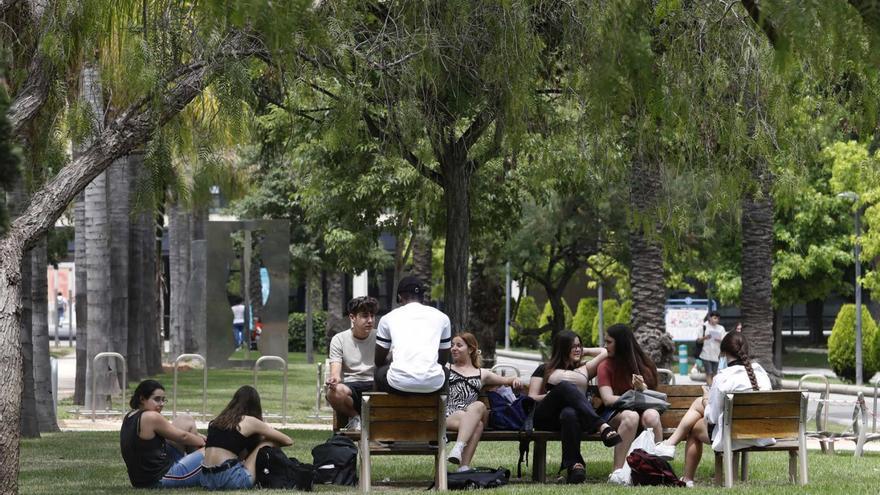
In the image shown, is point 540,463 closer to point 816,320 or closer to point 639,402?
point 639,402

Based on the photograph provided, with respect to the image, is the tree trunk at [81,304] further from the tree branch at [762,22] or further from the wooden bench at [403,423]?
the tree branch at [762,22]

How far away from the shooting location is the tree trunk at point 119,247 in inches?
975

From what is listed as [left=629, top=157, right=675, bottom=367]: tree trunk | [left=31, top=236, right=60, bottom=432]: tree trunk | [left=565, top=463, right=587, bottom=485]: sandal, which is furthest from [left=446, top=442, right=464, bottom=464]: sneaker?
[left=629, top=157, right=675, bottom=367]: tree trunk

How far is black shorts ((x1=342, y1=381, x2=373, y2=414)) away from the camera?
11500 millimetres

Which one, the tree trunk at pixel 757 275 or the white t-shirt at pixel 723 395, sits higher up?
the tree trunk at pixel 757 275

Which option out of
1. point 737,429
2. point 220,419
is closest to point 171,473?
point 220,419

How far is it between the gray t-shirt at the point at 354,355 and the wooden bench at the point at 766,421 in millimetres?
2866

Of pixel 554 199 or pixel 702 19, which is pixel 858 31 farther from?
pixel 554 199

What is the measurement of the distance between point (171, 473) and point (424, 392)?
1.99m

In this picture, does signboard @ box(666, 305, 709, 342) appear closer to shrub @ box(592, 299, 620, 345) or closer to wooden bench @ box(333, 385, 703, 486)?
shrub @ box(592, 299, 620, 345)

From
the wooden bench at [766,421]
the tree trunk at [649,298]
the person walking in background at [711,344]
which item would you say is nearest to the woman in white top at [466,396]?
the wooden bench at [766,421]

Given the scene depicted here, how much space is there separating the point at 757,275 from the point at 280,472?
18.5 meters

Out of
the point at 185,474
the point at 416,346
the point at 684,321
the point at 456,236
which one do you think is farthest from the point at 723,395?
the point at 684,321

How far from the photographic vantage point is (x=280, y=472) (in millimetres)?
10727
